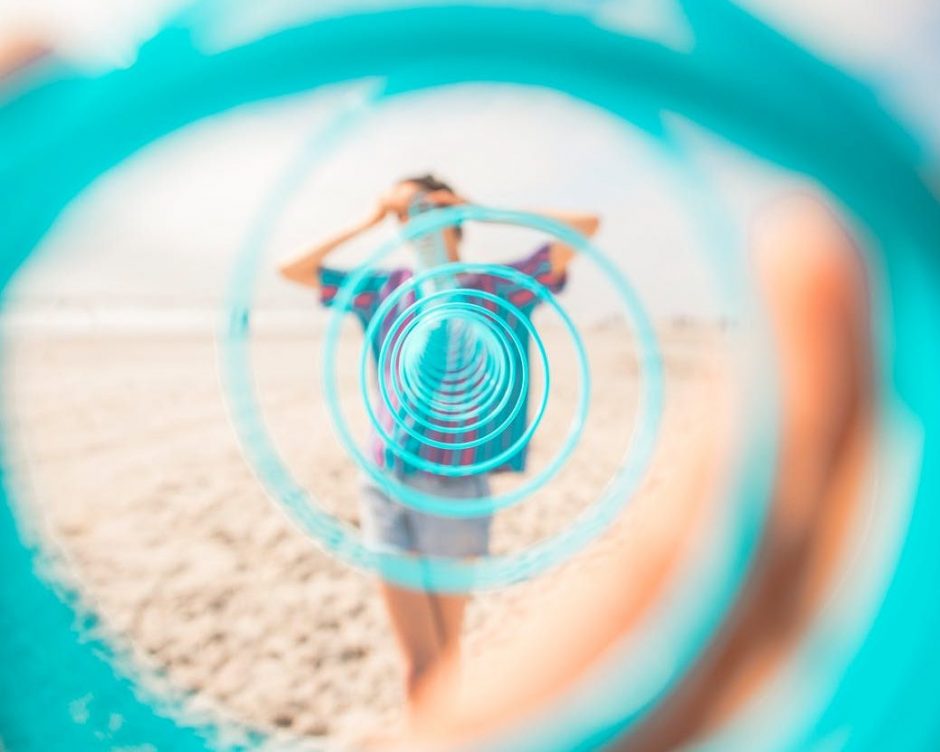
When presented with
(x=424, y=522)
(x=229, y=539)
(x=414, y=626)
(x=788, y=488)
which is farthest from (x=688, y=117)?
(x=229, y=539)

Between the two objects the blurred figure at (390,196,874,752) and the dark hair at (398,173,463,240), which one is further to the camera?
the dark hair at (398,173,463,240)

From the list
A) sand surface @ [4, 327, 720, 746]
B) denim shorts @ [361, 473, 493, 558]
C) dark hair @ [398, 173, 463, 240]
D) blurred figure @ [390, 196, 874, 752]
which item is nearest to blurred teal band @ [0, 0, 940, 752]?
blurred figure @ [390, 196, 874, 752]

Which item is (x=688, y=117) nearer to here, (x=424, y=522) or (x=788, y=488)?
(x=788, y=488)

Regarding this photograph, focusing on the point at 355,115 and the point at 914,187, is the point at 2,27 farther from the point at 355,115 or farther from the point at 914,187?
the point at 914,187

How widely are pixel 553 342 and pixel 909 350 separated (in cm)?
548

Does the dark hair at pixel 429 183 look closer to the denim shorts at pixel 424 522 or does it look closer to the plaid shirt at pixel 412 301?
the plaid shirt at pixel 412 301

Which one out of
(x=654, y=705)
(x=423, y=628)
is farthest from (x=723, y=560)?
(x=423, y=628)

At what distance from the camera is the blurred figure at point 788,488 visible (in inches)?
13.4

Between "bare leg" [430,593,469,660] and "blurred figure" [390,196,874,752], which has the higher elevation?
"bare leg" [430,593,469,660]

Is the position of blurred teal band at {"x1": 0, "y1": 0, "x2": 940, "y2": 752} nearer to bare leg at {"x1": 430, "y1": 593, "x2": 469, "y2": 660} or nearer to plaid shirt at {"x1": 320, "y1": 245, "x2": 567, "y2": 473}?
plaid shirt at {"x1": 320, "y1": 245, "x2": 567, "y2": 473}

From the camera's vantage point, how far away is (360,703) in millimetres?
1355

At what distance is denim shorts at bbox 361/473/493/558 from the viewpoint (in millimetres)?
1096

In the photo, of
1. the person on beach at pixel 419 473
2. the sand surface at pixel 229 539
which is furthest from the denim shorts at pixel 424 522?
the sand surface at pixel 229 539

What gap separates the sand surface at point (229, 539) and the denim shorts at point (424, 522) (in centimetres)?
25
